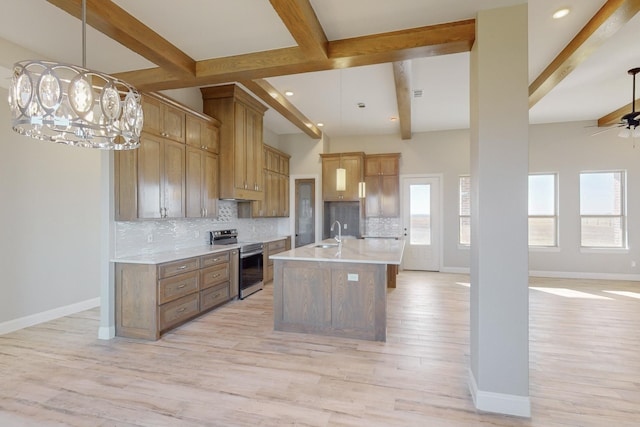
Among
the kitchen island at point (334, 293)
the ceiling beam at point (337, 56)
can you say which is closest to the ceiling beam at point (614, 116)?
the ceiling beam at point (337, 56)

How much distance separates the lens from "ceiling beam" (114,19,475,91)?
8.20 feet

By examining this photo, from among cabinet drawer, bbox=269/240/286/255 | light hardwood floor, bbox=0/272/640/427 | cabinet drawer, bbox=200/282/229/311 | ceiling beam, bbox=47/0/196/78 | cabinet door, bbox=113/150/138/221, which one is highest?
ceiling beam, bbox=47/0/196/78

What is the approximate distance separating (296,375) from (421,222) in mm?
5268

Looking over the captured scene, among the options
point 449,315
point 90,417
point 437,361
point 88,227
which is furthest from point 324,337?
point 88,227

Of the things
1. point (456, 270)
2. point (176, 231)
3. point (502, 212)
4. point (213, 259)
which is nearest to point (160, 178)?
point (176, 231)

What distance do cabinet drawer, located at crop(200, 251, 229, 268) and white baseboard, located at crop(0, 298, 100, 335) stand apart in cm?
189

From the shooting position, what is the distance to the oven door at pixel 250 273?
4785 mm

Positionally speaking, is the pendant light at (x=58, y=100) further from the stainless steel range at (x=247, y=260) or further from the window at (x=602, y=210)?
the window at (x=602, y=210)

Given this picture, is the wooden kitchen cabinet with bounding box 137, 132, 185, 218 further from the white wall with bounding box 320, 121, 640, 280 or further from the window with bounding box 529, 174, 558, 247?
the window with bounding box 529, 174, 558, 247

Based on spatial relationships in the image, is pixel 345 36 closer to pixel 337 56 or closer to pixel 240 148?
pixel 337 56

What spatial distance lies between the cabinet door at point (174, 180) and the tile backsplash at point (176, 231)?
0.79 feet

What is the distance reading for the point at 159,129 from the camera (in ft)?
11.8

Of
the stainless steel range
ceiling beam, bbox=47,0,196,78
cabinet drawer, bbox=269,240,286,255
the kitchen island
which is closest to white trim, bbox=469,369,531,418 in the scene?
the kitchen island

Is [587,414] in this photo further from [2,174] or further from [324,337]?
[2,174]
